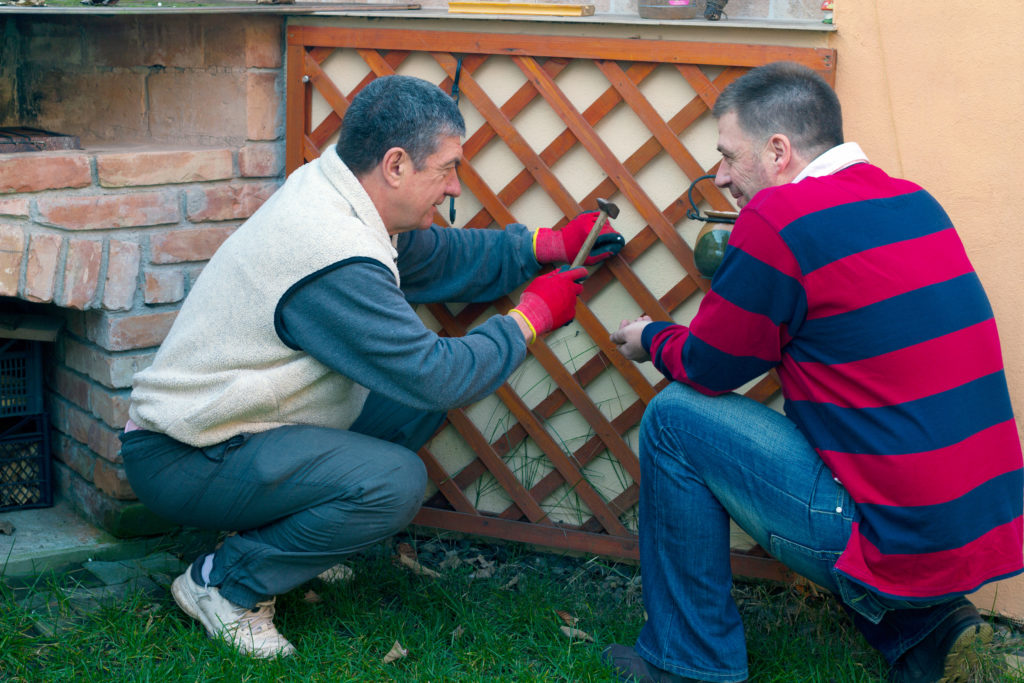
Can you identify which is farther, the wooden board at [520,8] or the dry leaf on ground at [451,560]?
the dry leaf on ground at [451,560]

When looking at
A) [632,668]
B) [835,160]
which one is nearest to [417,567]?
[632,668]

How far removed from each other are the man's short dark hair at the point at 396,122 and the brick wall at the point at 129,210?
0.73 meters

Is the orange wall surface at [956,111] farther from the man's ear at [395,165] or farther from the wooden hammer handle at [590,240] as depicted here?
the man's ear at [395,165]

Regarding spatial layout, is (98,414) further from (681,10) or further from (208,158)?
(681,10)

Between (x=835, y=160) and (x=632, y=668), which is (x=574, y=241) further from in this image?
(x=632, y=668)

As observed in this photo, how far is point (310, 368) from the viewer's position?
2.03 m

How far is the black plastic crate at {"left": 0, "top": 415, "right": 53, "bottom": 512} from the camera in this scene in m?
2.82

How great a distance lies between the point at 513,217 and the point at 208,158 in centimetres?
81

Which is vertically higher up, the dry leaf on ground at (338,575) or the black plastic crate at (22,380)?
the black plastic crate at (22,380)

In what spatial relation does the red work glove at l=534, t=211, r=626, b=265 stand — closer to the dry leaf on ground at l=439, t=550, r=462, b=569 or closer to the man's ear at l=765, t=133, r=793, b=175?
the man's ear at l=765, t=133, r=793, b=175

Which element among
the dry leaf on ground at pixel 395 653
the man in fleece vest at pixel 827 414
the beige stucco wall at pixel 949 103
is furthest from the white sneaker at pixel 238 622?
the beige stucco wall at pixel 949 103

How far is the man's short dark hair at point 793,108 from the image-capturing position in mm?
1821

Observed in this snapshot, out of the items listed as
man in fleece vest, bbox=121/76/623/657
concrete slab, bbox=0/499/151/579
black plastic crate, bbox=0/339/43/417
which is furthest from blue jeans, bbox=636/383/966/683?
black plastic crate, bbox=0/339/43/417

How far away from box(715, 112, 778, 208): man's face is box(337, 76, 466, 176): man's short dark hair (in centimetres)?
53
